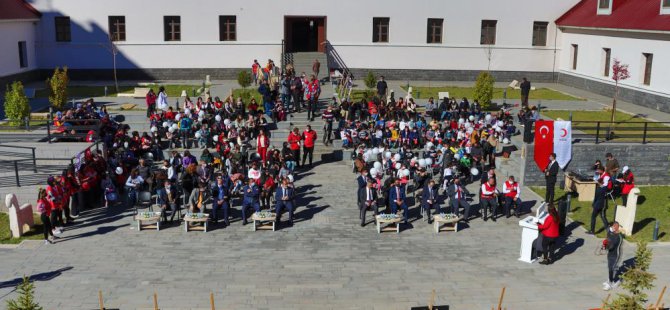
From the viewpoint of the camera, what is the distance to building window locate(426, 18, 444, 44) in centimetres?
4291

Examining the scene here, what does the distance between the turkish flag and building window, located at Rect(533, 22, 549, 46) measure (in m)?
22.0

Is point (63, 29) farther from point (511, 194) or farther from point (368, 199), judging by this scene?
point (511, 194)

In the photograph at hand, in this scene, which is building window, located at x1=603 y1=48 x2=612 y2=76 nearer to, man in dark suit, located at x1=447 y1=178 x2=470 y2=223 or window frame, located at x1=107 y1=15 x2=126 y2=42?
man in dark suit, located at x1=447 y1=178 x2=470 y2=223

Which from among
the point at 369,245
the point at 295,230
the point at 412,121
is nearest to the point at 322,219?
the point at 295,230

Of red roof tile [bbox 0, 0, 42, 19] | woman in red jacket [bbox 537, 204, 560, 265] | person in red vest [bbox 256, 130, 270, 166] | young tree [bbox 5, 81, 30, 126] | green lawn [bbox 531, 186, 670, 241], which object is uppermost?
red roof tile [bbox 0, 0, 42, 19]

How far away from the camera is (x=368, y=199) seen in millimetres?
19531

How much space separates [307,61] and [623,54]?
59.4 feet

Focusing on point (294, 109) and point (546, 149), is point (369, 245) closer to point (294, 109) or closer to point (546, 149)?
point (546, 149)

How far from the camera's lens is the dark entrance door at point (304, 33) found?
42.4 metres

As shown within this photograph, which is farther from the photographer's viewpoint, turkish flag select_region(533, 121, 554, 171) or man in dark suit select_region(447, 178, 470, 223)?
turkish flag select_region(533, 121, 554, 171)

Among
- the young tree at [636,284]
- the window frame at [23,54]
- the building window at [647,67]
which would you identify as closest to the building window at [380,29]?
→ the building window at [647,67]

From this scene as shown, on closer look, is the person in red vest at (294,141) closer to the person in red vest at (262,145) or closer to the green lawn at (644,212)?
the person in red vest at (262,145)

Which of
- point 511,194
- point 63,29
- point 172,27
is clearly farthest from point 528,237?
point 63,29

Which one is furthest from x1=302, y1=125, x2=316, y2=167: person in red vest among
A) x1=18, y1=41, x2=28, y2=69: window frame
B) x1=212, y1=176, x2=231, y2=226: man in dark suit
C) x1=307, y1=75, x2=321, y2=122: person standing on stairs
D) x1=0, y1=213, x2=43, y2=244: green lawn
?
x1=18, y1=41, x2=28, y2=69: window frame
